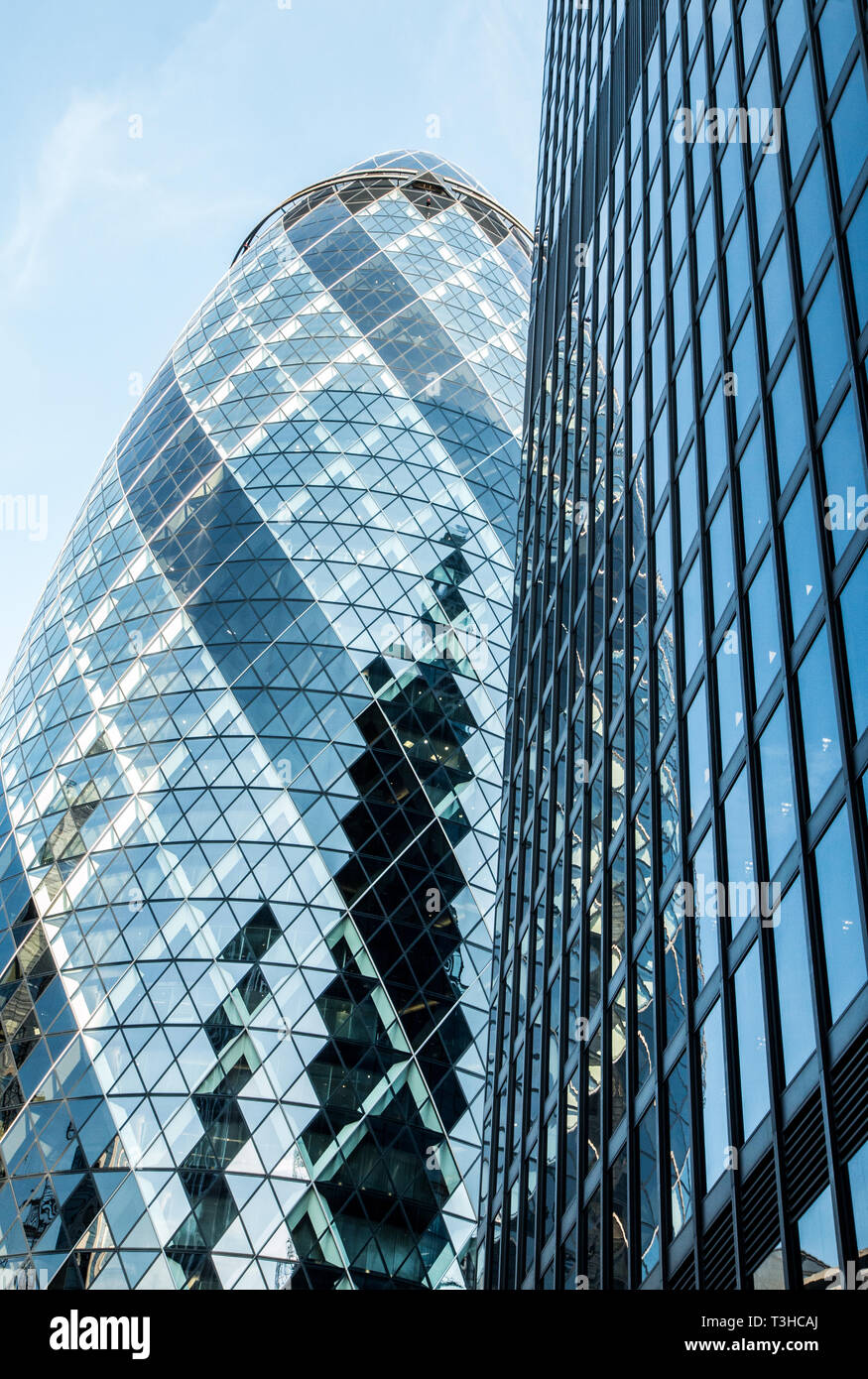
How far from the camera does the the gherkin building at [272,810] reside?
41.3 metres

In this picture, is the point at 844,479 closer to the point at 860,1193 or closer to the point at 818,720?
the point at 818,720

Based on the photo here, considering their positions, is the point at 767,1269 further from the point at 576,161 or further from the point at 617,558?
the point at 576,161

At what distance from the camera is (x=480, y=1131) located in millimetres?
44469

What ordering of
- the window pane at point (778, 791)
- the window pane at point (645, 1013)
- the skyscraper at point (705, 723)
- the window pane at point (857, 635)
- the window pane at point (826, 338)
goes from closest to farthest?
1. the window pane at point (857, 635)
2. the skyscraper at point (705, 723)
3. the window pane at point (778, 791)
4. the window pane at point (826, 338)
5. the window pane at point (645, 1013)

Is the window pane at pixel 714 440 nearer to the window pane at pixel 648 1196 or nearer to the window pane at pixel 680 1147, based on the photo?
the window pane at pixel 680 1147

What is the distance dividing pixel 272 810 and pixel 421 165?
150 ft

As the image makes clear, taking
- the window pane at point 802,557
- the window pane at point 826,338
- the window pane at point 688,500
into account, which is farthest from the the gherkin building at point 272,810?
the window pane at point 826,338

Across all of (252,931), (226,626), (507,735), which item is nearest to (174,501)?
(226,626)

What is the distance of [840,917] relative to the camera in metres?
14.2

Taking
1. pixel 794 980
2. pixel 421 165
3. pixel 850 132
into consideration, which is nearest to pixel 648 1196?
pixel 794 980

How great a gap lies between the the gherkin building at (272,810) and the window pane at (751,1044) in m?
27.0

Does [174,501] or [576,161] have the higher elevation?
[576,161]
